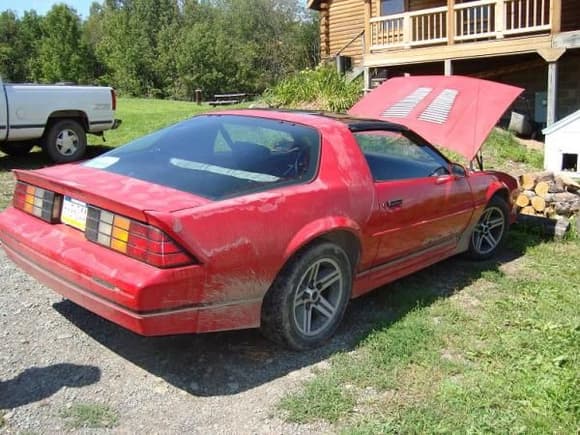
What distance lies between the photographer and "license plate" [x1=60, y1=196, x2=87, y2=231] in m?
3.37

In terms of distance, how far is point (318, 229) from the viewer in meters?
3.61

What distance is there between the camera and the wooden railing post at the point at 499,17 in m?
13.7

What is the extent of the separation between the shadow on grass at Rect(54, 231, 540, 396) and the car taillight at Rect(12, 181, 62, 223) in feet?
2.60

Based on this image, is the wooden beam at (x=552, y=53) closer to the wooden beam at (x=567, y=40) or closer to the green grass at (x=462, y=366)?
the wooden beam at (x=567, y=40)

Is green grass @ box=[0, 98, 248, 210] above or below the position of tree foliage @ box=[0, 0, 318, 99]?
below

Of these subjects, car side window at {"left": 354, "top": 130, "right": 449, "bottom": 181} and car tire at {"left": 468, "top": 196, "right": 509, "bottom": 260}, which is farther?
car tire at {"left": 468, "top": 196, "right": 509, "bottom": 260}

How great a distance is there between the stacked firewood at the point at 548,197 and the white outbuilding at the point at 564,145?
141 cm

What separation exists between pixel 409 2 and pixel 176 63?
33115mm

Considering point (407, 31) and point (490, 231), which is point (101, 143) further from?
point (490, 231)

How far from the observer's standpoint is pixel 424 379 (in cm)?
341

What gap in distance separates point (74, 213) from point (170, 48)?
51.6 m

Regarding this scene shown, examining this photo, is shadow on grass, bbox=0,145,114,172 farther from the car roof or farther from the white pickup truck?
the car roof

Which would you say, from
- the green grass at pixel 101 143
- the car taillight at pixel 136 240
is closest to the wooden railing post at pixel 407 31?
the green grass at pixel 101 143

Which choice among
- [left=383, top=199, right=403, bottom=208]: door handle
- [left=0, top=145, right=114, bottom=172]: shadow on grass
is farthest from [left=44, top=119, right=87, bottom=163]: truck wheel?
[left=383, top=199, right=403, bottom=208]: door handle
